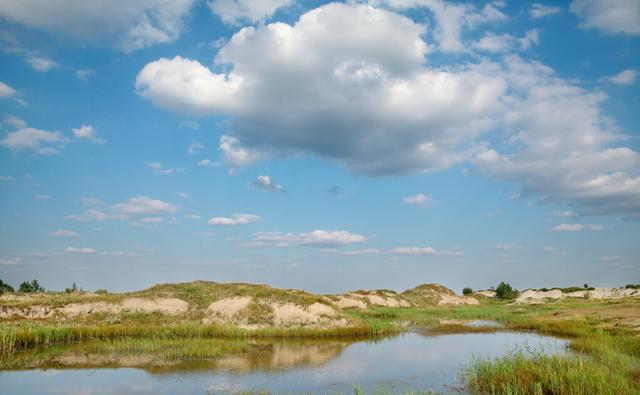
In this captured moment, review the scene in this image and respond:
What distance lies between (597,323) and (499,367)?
25.4 meters

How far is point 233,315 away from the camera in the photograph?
39.7 metres

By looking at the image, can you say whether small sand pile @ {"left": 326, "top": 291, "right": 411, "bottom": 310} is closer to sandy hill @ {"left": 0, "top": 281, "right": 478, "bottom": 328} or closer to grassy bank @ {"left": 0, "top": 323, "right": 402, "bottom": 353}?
sandy hill @ {"left": 0, "top": 281, "right": 478, "bottom": 328}

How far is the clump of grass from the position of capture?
14000 mm

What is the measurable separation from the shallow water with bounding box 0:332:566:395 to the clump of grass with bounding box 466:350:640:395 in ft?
4.28

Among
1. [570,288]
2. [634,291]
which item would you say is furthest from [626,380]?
[570,288]

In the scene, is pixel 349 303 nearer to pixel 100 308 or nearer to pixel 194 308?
pixel 194 308

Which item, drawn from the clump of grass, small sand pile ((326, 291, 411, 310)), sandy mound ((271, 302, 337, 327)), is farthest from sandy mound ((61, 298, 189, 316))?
the clump of grass

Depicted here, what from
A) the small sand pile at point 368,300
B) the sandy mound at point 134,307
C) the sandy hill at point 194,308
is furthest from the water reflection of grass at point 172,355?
the small sand pile at point 368,300

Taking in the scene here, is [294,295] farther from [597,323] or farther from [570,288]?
[570,288]

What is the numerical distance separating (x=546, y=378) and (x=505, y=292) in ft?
316

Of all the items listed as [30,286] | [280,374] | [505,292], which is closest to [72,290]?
[30,286]

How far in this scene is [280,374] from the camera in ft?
66.7

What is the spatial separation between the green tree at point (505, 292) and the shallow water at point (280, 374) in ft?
267

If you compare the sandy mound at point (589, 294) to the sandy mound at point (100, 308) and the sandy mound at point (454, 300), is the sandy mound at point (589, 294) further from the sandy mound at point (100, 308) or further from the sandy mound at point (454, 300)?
the sandy mound at point (100, 308)
